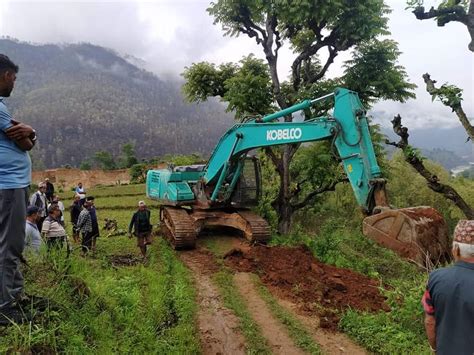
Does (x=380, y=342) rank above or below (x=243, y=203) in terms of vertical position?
below

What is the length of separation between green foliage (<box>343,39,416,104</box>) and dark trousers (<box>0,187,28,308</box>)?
11.7 m

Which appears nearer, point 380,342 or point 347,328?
point 380,342

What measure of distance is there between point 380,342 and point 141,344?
3.11m

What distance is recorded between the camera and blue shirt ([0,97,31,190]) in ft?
10.4

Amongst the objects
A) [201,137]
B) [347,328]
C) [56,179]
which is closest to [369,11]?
[347,328]

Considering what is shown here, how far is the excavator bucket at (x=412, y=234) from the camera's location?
20.3 ft

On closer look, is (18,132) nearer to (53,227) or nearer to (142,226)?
(53,227)

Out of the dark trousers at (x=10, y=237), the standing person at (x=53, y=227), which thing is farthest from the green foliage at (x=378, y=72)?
the dark trousers at (x=10, y=237)

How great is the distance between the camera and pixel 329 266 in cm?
930

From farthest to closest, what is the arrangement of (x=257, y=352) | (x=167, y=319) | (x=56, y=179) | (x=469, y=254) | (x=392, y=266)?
(x=56, y=179)
(x=392, y=266)
(x=167, y=319)
(x=257, y=352)
(x=469, y=254)

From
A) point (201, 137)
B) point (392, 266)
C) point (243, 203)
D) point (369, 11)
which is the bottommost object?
point (392, 266)

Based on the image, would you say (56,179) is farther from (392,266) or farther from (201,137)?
(201,137)

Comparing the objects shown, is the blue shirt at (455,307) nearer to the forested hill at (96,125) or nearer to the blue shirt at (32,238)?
the blue shirt at (32,238)

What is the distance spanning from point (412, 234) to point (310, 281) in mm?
2620
